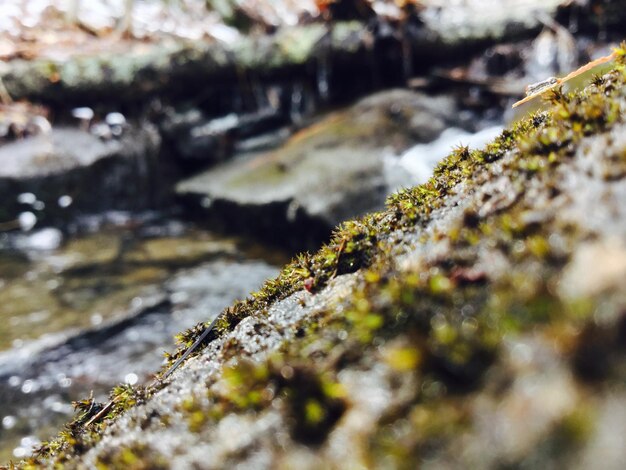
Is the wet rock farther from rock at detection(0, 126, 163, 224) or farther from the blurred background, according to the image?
rock at detection(0, 126, 163, 224)

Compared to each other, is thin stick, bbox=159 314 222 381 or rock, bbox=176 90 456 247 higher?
thin stick, bbox=159 314 222 381

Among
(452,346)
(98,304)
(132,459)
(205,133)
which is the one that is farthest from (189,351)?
(205,133)

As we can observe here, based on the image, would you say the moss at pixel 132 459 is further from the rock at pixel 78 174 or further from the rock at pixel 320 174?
the rock at pixel 78 174

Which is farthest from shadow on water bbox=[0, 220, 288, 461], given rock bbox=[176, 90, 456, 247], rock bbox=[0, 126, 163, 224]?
rock bbox=[0, 126, 163, 224]

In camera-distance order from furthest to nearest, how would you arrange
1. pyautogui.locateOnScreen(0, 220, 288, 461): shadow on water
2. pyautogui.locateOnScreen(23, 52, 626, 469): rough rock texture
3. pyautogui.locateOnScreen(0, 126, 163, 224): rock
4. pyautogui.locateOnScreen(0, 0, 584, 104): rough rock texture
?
1. pyautogui.locateOnScreen(0, 0, 584, 104): rough rock texture
2. pyautogui.locateOnScreen(0, 126, 163, 224): rock
3. pyautogui.locateOnScreen(0, 220, 288, 461): shadow on water
4. pyautogui.locateOnScreen(23, 52, 626, 469): rough rock texture

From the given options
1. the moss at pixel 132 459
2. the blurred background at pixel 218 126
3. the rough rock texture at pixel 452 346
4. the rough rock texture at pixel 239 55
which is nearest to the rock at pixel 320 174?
the blurred background at pixel 218 126

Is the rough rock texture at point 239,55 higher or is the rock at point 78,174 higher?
the rough rock texture at point 239,55

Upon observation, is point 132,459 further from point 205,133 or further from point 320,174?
point 205,133
